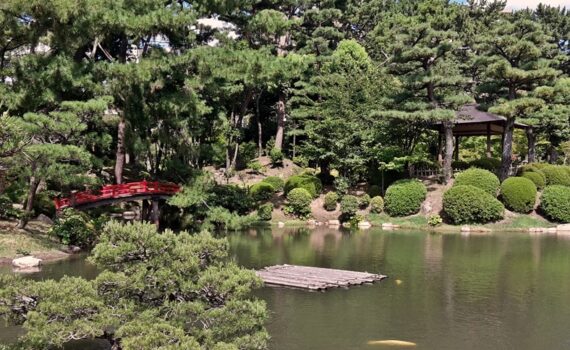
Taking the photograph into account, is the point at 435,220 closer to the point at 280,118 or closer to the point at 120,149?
the point at 280,118

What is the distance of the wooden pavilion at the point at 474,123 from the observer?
1223 inches

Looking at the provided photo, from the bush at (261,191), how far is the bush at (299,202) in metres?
1.59

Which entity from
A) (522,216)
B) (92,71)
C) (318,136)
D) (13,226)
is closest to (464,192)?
(522,216)

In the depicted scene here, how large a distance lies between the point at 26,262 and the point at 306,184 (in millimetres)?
17289

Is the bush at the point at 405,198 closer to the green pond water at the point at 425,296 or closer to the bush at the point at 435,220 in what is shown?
the bush at the point at 435,220

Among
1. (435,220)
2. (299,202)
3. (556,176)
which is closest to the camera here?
(435,220)

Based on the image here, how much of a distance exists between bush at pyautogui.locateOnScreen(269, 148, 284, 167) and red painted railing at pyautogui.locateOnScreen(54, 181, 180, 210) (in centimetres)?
1476

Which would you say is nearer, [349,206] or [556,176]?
[556,176]

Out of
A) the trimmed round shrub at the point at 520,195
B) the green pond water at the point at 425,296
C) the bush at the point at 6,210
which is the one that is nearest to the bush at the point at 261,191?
the green pond water at the point at 425,296

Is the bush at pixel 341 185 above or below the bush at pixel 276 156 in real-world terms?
below

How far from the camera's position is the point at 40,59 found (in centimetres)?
1852

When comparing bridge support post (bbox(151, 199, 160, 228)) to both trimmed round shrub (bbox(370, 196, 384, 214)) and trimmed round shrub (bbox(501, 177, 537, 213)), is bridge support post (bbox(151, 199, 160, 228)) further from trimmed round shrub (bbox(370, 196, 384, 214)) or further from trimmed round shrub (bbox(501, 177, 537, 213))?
trimmed round shrub (bbox(501, 177, 537, 213))

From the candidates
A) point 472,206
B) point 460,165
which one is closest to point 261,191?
point 472,206

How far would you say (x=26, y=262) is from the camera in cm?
1678
